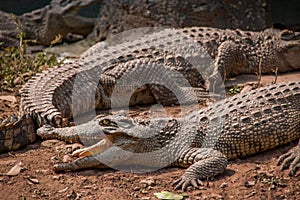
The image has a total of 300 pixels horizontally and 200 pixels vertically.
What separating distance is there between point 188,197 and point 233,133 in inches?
31.3

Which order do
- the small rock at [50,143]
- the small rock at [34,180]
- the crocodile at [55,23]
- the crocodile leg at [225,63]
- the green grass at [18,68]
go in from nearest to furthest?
the small rock at [34,180] < the small rock at [50,143] < the crocodile leg at [225,63] < the green grass at [18,68] < the crocodile at [55,23]

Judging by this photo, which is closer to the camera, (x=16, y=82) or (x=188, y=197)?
(x=188, y=197)

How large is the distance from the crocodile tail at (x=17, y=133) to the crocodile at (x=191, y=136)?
1.97ft

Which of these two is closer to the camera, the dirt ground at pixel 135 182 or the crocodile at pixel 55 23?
the dirt ground at pixel 135 182

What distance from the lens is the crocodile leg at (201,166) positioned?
12.7 feet

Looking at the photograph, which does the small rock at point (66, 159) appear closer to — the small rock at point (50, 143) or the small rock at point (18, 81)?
the small rock at point (50, 143)

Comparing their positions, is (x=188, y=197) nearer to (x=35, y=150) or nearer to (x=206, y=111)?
(x=206, y=111)

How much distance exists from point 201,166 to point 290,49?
3257 mm

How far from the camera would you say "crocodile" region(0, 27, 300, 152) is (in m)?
5.23

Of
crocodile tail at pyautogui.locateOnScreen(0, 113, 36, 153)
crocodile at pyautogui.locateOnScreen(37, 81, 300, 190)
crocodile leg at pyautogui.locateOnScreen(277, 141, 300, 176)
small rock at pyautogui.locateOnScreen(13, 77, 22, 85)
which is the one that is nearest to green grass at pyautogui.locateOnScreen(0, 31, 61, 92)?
small rock at pyautogui.locateOnScreen(13, 77, 22, 85)

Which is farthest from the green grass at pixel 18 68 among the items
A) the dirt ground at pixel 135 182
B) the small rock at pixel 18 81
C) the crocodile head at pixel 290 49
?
the crocodile head at pixel 290 49

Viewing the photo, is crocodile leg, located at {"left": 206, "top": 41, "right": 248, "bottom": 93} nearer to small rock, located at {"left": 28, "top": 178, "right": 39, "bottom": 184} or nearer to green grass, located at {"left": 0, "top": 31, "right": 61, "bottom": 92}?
green grass, located at {"left": 0, "top": 31, "right": 61, "bottom": 92}

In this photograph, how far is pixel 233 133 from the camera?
421 centimetres

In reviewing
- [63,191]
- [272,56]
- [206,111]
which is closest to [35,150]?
[63,191]
